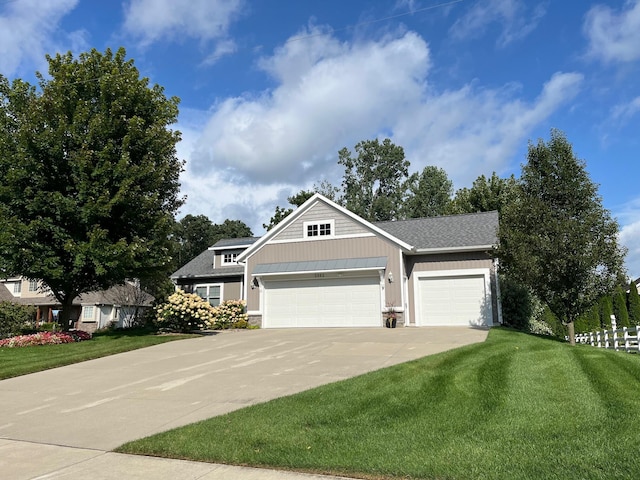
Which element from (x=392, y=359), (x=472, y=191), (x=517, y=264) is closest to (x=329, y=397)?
(x=392, y=359)

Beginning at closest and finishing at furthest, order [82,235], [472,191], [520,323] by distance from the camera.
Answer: [82,235]
[520,323]
[472,191]

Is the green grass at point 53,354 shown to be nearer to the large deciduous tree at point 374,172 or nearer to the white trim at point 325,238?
the white trim at point 325,238

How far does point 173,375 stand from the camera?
10.0 m

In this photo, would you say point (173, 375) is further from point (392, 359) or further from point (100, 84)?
point (100, 84)

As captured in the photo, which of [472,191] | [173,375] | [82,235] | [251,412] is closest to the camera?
[251,412]

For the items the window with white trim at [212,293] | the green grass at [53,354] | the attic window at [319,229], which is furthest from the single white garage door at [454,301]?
the window with white trim at [212,293]

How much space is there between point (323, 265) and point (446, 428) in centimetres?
1517

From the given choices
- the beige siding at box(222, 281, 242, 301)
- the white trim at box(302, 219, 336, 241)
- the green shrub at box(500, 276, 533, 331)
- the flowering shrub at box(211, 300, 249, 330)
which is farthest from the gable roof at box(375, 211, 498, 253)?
the beige siding at box(222, 281, 242, 301)

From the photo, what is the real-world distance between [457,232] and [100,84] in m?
15.6

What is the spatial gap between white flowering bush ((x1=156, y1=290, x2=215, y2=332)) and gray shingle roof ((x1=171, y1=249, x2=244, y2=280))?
6.57 m

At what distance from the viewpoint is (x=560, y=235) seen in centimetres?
1345

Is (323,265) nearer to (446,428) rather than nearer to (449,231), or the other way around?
(449,231)

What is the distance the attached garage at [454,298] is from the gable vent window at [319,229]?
14.4 feet

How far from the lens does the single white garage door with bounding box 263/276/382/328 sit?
65.5 feet
